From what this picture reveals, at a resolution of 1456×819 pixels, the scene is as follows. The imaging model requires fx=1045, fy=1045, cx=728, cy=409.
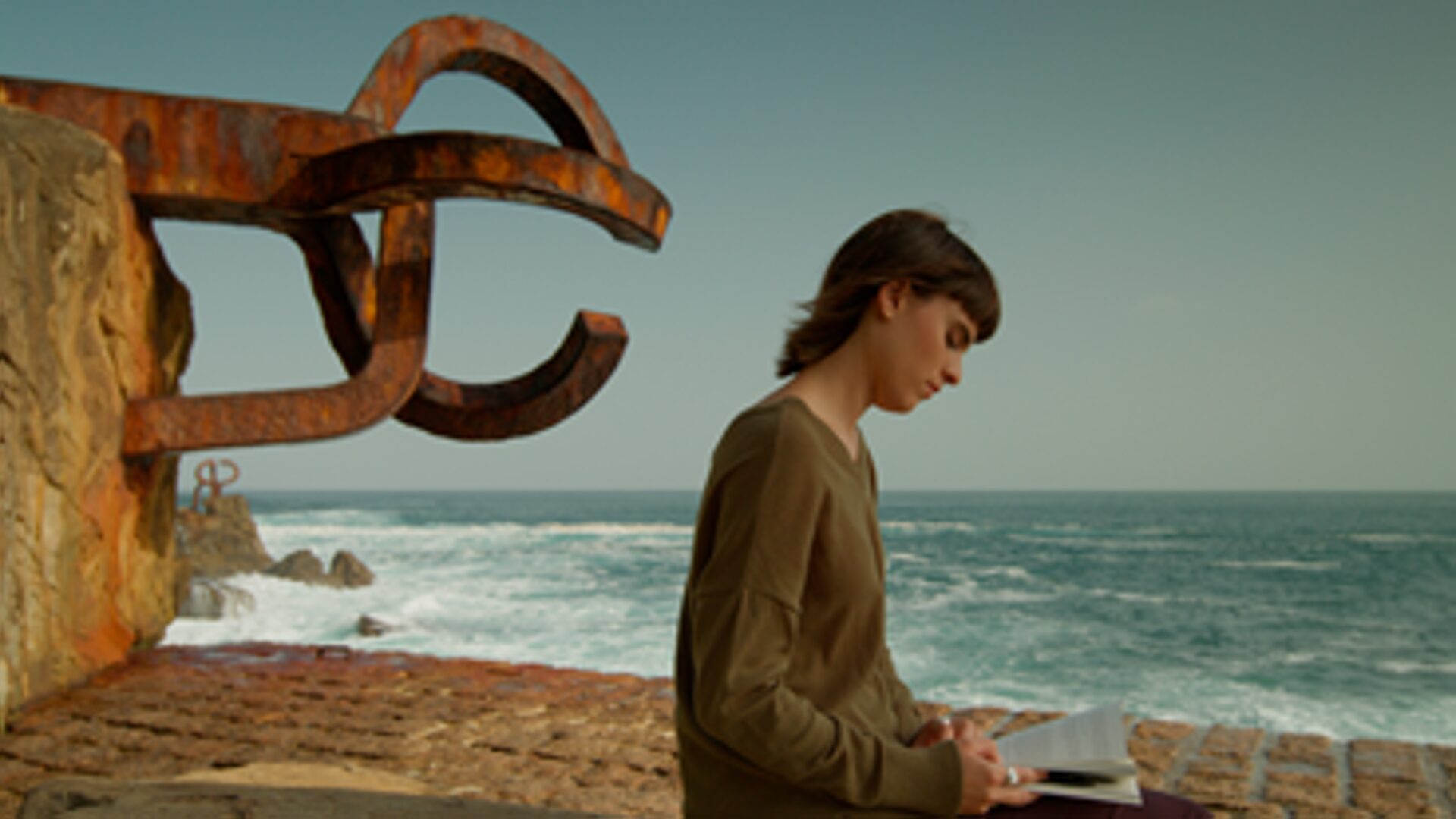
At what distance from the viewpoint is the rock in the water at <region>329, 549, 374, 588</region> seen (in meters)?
18.8

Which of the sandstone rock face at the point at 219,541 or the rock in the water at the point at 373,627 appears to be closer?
the rock in the water at the point at 373,627

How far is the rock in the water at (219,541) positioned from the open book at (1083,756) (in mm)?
18867

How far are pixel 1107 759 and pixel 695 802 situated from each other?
0.52 metres

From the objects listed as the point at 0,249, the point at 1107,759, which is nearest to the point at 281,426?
the point at 0,249

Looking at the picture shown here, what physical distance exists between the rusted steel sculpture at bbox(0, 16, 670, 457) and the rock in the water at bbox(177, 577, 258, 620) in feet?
26.4

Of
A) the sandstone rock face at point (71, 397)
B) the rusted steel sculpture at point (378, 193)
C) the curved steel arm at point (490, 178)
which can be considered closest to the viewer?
the sandstone rock face at point (71, 397)

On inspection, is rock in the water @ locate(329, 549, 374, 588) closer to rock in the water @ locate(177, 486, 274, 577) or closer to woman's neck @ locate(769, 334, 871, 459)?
rock in the water @ locate(177, 486, 274, 577)

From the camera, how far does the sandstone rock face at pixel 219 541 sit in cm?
1841

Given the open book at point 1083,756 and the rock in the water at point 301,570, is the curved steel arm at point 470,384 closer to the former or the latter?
the open book at point 1083,756

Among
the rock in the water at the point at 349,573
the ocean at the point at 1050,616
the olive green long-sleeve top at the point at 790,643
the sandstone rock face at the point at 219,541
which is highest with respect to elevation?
the olive green long-sleeve top at the point at 790,643

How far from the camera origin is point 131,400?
15.3 ft

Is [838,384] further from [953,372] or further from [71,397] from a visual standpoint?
[71,397]

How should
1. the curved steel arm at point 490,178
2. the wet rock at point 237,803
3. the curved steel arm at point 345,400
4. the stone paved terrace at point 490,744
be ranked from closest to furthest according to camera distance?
the wet rock at point 237,803, the stone paved terrace at point 490,744, the curved steel arm at point 490,178, the curved steel arm at point 345,400

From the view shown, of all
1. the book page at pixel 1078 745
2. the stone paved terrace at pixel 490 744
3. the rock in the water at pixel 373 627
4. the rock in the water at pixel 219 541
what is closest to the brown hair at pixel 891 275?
the book page at pixel 1078 745
